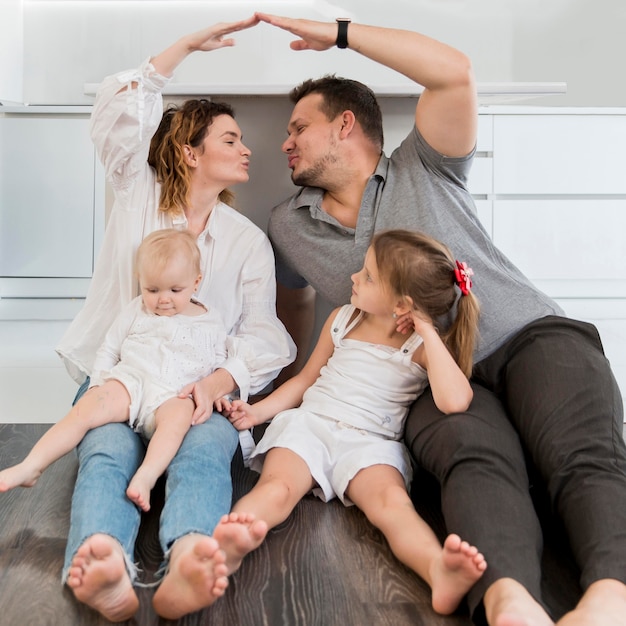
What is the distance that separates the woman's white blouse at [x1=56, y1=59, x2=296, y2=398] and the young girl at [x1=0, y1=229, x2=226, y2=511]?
0.27 feet

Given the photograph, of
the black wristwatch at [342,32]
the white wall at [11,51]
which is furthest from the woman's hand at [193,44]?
the white wall at [11,51]

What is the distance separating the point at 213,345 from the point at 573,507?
32.4 inches

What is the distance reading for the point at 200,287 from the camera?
1900mm

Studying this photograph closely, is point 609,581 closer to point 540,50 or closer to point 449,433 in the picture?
point 449,433

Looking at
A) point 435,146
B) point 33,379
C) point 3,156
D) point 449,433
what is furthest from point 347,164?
point 3,156

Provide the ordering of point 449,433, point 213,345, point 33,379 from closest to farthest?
1. point 449,433
2. point 213,345
3. point 33,379

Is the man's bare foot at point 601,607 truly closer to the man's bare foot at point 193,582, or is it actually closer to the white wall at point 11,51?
the man's bare foot at point 193,582

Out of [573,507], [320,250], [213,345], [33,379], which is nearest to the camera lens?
[573,507]

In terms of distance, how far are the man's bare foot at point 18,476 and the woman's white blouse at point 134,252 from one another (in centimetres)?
47

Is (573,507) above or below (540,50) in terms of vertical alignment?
below

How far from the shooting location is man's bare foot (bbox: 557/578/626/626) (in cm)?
101

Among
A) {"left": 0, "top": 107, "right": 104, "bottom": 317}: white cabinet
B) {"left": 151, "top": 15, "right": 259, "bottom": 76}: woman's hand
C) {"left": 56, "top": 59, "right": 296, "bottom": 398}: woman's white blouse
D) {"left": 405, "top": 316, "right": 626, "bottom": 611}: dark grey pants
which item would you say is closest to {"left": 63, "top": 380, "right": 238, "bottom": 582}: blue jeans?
{"left": 56, "top": 59, "right": 296, "bottom": 398}: woman's white blouse

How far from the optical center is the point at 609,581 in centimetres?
110

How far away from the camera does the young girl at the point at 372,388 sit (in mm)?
1462
